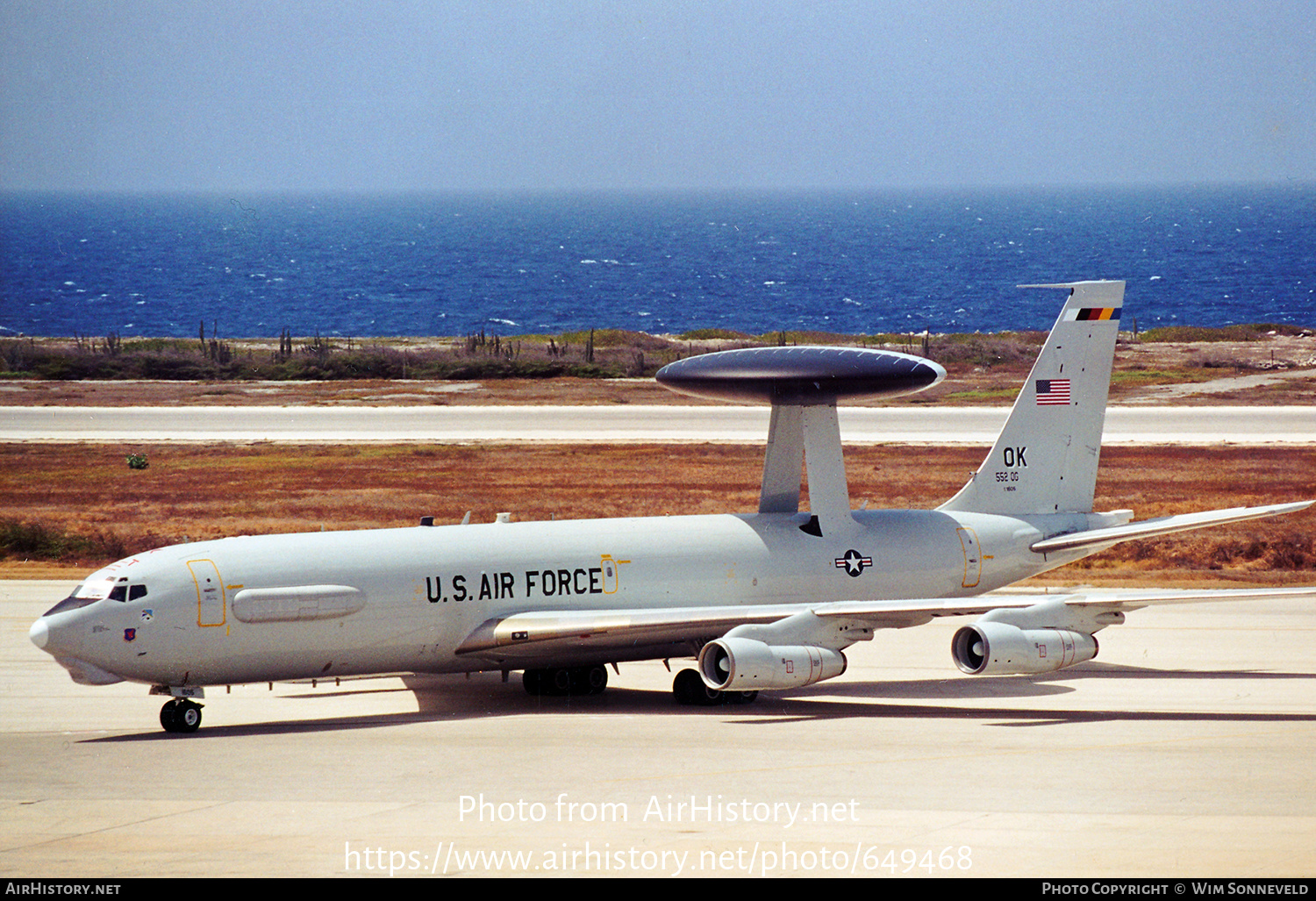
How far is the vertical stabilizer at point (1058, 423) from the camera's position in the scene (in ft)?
140

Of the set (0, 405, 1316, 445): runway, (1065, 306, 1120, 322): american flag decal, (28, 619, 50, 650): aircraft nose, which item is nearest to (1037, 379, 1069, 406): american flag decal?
(1065, 306, 1120, 322): american flag decal

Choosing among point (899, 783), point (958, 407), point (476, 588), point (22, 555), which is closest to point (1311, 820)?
point (899, 783)

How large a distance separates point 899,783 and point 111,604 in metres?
16.4

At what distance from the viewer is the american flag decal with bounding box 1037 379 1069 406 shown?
43.0 meters

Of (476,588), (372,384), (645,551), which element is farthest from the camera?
(372,384)

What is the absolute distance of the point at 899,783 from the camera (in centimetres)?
2638

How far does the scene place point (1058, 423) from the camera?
43062 millimetres

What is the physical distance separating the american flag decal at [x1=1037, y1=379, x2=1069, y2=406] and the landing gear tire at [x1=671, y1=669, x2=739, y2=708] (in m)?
14.1

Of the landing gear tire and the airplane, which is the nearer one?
the airplane

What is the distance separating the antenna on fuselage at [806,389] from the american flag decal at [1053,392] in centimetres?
683

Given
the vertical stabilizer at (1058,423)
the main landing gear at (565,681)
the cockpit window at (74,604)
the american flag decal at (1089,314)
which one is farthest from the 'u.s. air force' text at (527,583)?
the american flag decal at (1089,314)

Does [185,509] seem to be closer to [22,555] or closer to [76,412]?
[22,555]

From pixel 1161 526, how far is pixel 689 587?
1212 centimetres

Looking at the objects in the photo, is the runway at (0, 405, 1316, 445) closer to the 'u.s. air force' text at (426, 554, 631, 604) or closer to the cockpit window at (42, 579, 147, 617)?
the 'u.s. air force' text at (426, 554, 631, 604)
